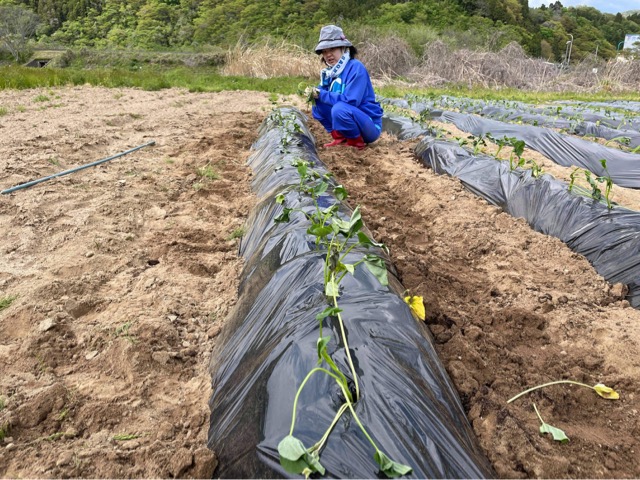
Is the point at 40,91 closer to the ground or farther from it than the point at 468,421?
farther from it

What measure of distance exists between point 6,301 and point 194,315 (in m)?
0.91

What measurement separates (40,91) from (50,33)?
26449 mm

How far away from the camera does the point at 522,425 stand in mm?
1427

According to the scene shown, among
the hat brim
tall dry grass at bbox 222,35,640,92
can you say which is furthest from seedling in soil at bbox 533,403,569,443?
tall dry grass at bbox 222,35,640,92

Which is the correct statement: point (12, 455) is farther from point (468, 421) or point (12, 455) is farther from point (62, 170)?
point (62, 170)

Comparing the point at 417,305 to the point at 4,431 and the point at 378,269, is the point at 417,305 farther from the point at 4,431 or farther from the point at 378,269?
the point at 4,431

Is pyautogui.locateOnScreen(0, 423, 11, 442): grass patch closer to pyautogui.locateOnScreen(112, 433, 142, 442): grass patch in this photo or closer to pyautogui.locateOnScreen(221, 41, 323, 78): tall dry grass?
pyautogui.locateOnScreen(112, 433, 142, 442): grass patch

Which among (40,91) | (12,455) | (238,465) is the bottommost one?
(12,455)

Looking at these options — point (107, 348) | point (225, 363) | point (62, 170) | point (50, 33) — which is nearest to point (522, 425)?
point (225, 363)

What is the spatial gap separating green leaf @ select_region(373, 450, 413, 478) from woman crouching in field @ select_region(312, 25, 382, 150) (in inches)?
160

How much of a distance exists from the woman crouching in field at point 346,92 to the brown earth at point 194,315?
0.76 m

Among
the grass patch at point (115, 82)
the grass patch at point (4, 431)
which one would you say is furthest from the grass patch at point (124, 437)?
the grass patch at point (115, 82)

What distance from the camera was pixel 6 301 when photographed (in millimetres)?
2039

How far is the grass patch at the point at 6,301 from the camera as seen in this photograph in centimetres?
201
